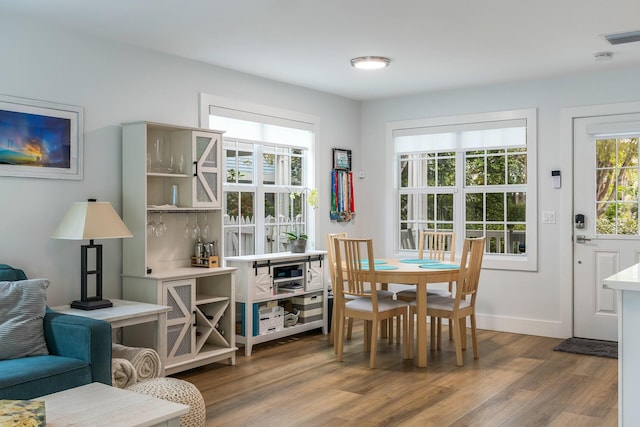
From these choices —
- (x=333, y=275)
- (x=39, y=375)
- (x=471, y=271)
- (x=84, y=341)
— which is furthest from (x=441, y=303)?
(x=39, y=375)

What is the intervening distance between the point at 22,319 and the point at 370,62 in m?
3.16

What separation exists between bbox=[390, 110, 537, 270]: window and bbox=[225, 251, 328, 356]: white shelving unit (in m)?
1.50

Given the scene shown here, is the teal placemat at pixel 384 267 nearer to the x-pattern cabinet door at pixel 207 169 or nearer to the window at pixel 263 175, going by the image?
the window at pixel 263 175

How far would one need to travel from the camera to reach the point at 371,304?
15.5 ft

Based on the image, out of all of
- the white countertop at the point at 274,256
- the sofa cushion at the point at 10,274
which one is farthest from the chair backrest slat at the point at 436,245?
the sofa cushion at the point at 10,274

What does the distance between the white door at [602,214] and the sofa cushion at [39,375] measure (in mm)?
4373

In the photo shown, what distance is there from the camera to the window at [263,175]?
530 centimetres

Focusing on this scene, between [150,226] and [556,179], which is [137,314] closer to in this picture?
[150,226]

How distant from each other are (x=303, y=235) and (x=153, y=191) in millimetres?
1650

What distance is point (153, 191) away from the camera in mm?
4512

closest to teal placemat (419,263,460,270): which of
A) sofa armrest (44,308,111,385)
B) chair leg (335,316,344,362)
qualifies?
chair leg (335,316,344,362)

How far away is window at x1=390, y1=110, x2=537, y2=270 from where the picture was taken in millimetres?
5852

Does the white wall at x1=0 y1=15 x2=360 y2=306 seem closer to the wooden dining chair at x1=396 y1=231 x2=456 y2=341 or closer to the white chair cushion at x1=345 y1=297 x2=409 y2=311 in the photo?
the white chair cushion at x1=345 y1=297 x2=409 y2=311

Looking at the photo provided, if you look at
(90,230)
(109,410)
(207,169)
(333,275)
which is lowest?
(109,410)
